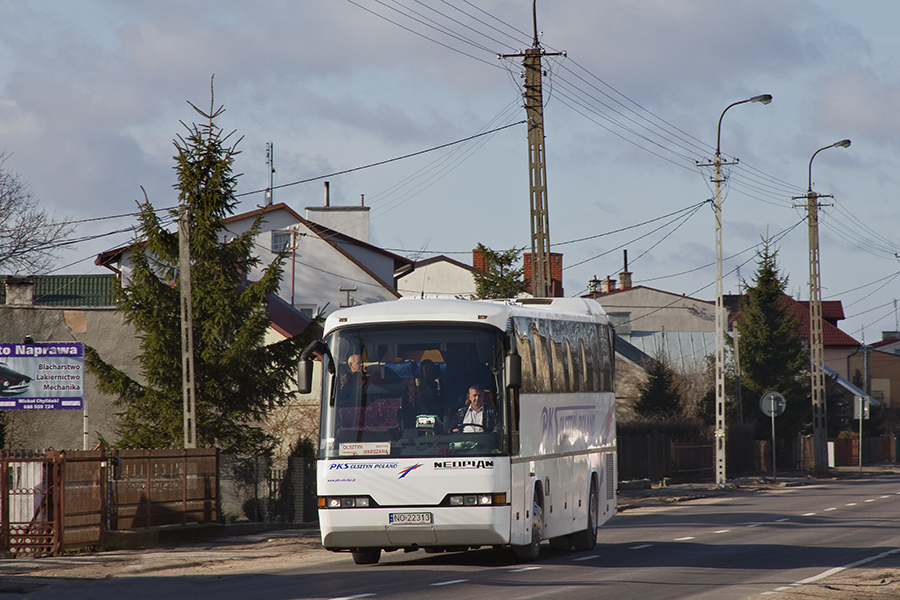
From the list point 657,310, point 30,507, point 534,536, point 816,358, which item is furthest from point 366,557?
point 657,310

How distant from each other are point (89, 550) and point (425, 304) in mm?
7208

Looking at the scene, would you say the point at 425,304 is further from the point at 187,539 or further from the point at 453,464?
the point at 187,539

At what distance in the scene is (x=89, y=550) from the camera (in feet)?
61.6

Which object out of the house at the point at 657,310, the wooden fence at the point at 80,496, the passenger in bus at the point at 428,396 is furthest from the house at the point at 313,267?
the passenger in bus at the point at 428,396

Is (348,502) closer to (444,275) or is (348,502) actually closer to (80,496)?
(80,496)

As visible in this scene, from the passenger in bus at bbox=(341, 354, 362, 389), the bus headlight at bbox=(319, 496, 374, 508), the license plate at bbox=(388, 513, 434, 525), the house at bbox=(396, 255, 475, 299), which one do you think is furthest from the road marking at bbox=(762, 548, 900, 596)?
the house at bbox=(396, 255, 475, 299)

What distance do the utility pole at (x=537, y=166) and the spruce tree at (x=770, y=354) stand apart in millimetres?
30740

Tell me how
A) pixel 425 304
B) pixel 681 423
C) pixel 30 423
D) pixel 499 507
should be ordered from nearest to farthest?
1. pixel 499 507
2. pixel 425 304
3. pixel 30 423
4. pixel 681 423

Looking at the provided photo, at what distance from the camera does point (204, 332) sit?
84.4ft

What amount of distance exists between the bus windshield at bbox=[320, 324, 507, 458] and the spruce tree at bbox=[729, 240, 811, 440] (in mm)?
44840

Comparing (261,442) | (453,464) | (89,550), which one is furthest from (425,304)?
(261,442)

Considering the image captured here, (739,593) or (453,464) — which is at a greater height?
(453,464)

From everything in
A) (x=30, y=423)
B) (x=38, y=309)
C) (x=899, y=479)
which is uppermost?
(x=38, y=309)

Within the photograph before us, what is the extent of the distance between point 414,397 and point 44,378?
37.6ft
